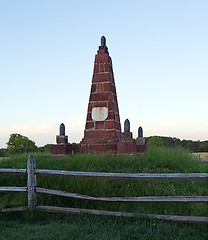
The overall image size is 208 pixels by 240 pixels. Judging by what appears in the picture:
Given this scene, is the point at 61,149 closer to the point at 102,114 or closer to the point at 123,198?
the point at 102,114

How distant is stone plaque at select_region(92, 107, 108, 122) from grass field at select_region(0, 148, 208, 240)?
2021 mm

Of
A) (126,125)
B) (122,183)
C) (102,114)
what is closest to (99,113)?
(102,114)

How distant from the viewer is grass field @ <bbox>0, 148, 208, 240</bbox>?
15.6ft

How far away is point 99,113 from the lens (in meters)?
11.1

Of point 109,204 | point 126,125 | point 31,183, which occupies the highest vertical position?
point 126,125

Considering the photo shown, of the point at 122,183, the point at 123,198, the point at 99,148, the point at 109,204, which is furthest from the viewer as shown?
the point at 99,148

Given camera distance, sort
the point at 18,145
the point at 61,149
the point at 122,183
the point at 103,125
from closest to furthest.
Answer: the point at 122,183
the point at 103,125
the point at 61,149
the point at 18,145

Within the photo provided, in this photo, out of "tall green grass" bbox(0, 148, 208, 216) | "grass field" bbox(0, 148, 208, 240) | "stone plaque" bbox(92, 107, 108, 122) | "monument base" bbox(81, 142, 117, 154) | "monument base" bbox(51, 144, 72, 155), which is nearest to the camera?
"grass field" bbox(0, 148, 208, 240)

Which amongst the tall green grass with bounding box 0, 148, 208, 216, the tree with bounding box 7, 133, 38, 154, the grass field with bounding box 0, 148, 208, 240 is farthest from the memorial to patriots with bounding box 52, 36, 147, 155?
the tree with bounding box 7, 133, 38, 154

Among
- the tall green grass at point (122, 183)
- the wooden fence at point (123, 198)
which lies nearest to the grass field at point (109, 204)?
the tall green grass at point (122, 183)

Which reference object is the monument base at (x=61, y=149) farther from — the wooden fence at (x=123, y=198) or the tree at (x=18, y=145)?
the tree at (x=18, y=145)

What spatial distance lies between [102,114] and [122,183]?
4096 mm

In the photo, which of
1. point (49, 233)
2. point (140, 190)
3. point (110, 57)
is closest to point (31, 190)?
point (49, 233)

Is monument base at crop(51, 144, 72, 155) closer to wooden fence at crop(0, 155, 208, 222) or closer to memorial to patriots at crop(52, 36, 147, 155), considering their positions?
memorial to patriots at crop(52, 36, 147, 155)
